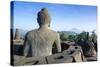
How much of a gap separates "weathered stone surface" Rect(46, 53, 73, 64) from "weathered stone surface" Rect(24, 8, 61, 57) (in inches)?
2.5

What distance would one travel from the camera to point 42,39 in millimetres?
2951

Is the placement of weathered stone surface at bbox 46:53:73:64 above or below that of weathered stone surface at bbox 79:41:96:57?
below

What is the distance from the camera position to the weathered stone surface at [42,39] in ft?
9.52

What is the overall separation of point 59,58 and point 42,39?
35cm

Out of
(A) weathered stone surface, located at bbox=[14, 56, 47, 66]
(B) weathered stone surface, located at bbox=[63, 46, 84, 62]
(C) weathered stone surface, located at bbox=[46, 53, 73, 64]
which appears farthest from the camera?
(B) weathered stone surface, located at bbox=[63, 46, 84, 62]

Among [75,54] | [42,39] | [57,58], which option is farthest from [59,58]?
[42,39]

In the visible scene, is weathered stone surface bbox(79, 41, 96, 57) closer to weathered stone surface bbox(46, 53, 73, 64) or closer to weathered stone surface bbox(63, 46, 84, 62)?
weathered stone surface bbox(63, 46, 84, 62)

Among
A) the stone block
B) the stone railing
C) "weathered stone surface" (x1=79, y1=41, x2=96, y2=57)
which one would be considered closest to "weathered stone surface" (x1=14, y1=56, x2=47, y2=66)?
the stone railing

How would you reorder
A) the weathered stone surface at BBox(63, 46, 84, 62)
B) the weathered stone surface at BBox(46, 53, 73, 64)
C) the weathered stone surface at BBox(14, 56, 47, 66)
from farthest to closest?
the weathered stone surface at BBox(63, 46, 84, 62) → the weathered stone surface at BBox(46, 53, 73, 64) → the weathered stone surface at BBox(14, 56, 47, 66)

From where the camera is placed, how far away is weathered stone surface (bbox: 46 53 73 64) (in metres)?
2.98

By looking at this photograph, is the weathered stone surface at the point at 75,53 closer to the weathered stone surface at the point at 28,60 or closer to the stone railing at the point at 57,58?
the stone railing at the point at 57,58

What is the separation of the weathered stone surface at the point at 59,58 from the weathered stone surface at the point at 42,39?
0.06m

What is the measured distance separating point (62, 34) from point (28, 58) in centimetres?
57
